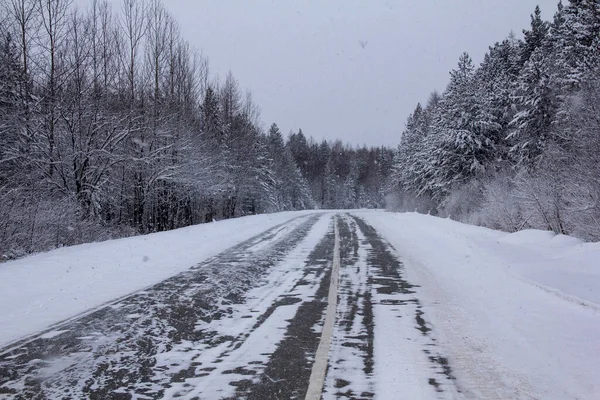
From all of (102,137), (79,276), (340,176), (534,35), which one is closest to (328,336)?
(79,276)

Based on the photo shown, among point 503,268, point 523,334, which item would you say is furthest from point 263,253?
point 523,334

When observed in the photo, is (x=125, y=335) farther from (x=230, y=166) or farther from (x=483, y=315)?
(x=230, y=166)

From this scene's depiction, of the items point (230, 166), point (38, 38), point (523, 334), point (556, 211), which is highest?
point (38, 38)

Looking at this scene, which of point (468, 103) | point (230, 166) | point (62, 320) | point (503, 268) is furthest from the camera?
point (230, 166)

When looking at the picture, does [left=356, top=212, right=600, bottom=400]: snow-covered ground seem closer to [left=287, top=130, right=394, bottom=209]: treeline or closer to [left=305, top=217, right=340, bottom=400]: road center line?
[left=305, top=217, right=340, bottom=400]: road center line

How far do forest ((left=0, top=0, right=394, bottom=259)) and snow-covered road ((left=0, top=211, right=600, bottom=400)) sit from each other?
8252 millimetres

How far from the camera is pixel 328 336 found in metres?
5.35

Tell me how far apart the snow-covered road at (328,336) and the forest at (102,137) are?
8.25m

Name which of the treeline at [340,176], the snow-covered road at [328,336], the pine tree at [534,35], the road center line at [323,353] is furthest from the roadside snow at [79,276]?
the treeline at [340,176]

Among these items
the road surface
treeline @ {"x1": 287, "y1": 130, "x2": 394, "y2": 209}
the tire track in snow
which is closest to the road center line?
the road surface

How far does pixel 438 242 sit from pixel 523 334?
34.3 ft

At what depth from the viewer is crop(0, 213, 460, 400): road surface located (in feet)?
12.9

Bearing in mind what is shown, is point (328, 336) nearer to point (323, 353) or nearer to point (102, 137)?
point (323, 353)

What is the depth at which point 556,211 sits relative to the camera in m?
16.0
